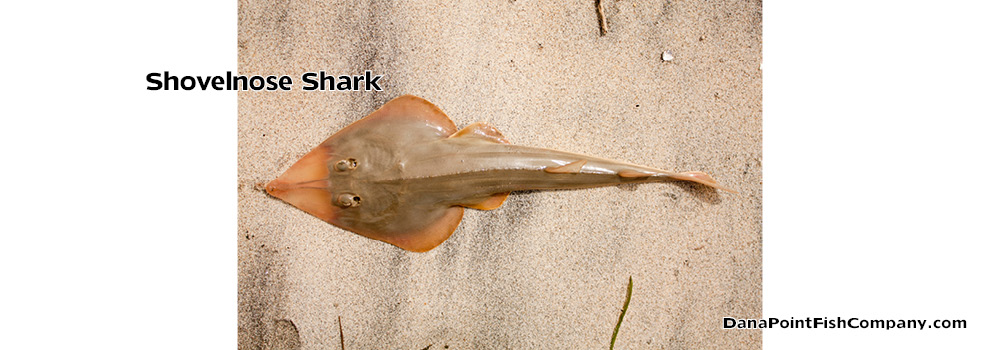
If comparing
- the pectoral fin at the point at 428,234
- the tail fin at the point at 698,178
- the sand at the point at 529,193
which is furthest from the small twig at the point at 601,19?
the pectoral fin at the point at 428,234

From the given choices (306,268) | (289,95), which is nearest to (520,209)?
(306,268)

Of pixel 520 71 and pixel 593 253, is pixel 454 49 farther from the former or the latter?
pixel 593 253

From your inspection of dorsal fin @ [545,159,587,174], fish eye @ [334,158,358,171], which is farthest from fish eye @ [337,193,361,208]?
dorsal fin @ [545,159,587,174]

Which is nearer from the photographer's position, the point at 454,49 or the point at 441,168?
the point at 441,168

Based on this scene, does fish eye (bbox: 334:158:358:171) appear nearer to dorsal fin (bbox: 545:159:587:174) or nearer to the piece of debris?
dorsal fin (bbox: 545:159:587:174)

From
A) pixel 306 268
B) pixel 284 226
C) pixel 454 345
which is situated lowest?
pixel 454 345

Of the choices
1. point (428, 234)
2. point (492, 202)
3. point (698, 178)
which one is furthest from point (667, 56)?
point (428, 234)
